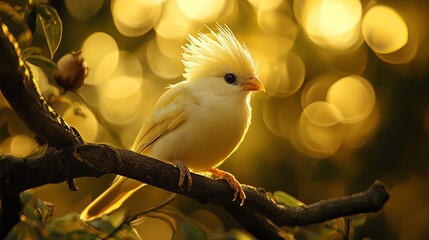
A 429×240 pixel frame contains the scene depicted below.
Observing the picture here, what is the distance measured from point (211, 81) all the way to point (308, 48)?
177 cm

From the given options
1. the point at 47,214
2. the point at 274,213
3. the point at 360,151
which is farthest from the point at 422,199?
the point at 47,214

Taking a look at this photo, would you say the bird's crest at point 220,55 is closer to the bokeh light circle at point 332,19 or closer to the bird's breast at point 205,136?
the bird's breast at point 205,136

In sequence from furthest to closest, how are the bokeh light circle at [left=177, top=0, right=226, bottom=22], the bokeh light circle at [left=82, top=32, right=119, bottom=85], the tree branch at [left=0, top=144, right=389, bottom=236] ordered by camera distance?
the bokeh light circle at [left=82, top=32, right=119, bottom=85] < the bokeh light circle at [left=177, top=0, right=226, bottom=22] < the tree branch at [left=0, top=144, right=389, bottom=236]

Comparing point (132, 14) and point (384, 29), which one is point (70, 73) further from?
point (384, 29)

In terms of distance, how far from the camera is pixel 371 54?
4.68 m

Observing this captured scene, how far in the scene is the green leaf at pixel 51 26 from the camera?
5.92 feet

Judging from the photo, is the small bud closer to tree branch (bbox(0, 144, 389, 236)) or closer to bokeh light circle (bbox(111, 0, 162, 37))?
tree branch (bbox(0, 144, 389, 236))

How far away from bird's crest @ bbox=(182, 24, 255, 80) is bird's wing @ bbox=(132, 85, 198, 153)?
0.17 meters

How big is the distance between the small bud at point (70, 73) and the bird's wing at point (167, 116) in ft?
2.64

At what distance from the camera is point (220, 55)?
9.95ft

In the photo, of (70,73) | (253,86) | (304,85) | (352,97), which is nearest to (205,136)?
(253,86)

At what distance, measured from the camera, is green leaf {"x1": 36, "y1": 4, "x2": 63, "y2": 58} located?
1.80 m

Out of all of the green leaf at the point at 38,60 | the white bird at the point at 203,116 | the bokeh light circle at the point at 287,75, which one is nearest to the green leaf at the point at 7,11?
the green leaf at the point at 38,60

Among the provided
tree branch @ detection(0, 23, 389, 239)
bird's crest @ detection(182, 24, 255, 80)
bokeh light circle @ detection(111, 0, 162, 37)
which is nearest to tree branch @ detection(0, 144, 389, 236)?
tree branch @ detection(0, 23, 389, 239)
